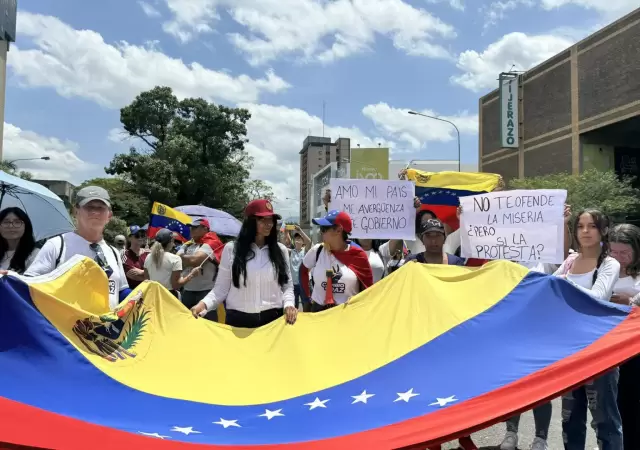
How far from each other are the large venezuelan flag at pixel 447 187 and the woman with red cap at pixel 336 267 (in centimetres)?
227

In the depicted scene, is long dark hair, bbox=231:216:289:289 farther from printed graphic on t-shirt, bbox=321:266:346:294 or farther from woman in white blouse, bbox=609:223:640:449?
woman in white blouse, bbox=609:223:640:449

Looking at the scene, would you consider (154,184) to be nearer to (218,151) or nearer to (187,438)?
(218,151)

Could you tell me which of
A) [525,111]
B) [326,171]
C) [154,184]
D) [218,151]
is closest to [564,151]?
[525,111]

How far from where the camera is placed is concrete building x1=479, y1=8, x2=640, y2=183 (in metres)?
30.5

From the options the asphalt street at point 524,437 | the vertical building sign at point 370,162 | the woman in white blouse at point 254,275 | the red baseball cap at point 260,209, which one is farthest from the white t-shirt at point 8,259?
the vertical building sign at point 370,162

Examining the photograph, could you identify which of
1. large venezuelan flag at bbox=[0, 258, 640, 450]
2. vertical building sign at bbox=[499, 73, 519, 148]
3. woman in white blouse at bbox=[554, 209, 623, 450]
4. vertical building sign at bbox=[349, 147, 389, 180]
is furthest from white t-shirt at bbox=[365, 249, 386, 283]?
vertical building sign at bbox=[349, 147, 389, 180]

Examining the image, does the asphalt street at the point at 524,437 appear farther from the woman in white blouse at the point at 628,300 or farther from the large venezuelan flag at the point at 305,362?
the large venezuelan flag at the point at 305,362

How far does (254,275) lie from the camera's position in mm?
4020

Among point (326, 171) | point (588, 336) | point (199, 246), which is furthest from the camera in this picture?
point (326, 171)

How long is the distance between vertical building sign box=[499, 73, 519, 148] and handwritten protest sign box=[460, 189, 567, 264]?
3827 centimetres

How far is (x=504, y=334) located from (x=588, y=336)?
0.47 m

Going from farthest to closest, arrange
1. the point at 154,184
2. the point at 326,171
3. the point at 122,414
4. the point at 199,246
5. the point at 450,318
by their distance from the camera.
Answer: the point at 326,171
the point at 154,184
the point at 199,246
the point at 450,318
the point at 122,414

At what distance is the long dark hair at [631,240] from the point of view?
3.79 metres

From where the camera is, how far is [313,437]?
2.35 metres
